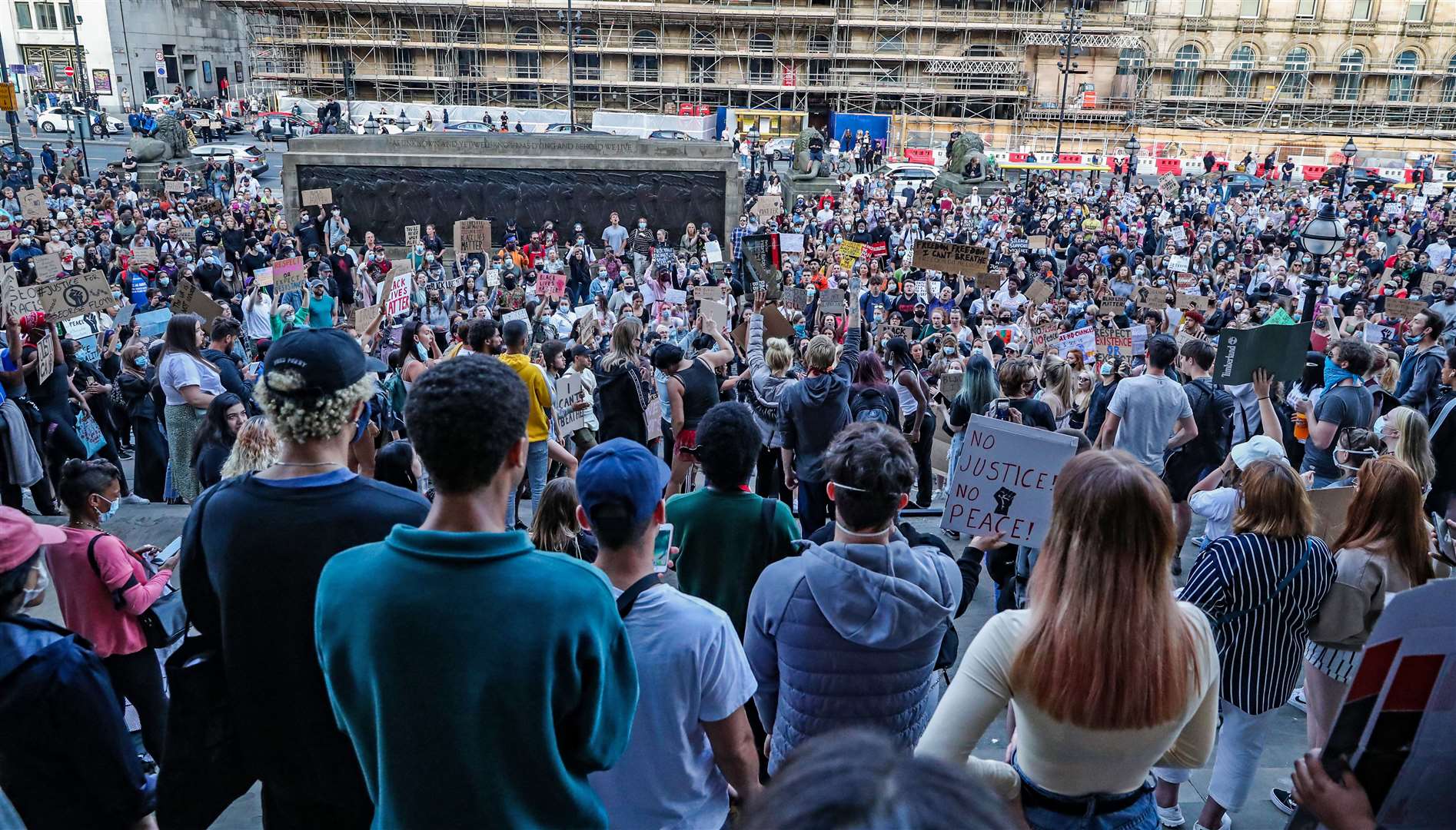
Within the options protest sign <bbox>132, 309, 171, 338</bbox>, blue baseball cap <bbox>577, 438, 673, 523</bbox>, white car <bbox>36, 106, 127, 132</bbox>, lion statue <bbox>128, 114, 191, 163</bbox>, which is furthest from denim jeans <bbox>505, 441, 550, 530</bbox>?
white car <bbox>36, 106, 127, 132</bbox>

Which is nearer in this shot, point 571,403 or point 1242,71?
point 571,403

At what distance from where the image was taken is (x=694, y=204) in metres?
22.1

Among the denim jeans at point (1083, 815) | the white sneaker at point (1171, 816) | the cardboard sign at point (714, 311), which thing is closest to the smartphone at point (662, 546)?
the denim jeans at point (1083, 815)

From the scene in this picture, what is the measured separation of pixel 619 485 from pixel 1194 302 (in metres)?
12.2

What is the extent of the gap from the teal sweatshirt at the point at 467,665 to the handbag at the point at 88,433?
6.62m

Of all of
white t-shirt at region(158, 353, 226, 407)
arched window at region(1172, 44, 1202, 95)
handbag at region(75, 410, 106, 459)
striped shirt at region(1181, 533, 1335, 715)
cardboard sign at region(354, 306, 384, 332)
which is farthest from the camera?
arched window at region(1172, 44, 1202, 95)

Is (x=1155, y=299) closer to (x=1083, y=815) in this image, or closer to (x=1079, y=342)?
(x=1079, y=342)

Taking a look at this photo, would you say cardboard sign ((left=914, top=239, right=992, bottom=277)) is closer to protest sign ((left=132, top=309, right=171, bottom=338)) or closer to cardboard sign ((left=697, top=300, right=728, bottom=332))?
cardboard sign ((left=697, top=300, right=728, bottom=332))

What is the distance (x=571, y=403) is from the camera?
6.89 m

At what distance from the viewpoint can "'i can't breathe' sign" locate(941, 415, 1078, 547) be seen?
3814 millimetres

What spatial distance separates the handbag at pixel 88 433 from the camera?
283 inches

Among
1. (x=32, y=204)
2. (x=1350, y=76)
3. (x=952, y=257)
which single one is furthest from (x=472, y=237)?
(x=1350, y=76)

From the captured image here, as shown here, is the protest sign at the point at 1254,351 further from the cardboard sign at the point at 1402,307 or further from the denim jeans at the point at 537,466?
the cardboard sign at the point at 1402,307

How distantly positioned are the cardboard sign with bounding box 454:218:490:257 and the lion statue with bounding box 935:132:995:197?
1817 cm
